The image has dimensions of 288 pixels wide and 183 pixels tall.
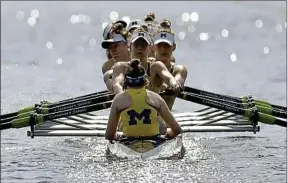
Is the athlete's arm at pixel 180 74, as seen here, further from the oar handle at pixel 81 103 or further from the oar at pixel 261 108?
the oar handle at pixel 81 103

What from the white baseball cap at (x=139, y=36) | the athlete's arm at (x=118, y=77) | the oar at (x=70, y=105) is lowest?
the oar at (x=70, y=105)

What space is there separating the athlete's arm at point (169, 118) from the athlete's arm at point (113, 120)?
0.63 metres

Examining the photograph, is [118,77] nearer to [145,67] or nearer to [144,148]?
[145,67]

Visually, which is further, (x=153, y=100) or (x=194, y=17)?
(x=194, y=17)

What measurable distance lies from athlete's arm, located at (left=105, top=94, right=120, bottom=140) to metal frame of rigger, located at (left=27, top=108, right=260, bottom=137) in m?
1.64

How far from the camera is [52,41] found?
129 ft

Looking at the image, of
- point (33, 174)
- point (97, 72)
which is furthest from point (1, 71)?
point (33, 174)

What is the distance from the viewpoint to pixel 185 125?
17.5m

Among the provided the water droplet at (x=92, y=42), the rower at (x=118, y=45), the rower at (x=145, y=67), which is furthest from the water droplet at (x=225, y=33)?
the rower at (x=145, y=67)

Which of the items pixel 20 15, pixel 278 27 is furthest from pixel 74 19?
pixel 278 27

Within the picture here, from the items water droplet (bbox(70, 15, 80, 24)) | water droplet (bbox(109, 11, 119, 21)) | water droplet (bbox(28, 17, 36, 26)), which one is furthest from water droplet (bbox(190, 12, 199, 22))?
water droplet (bbox(28, 17, 36, 26))

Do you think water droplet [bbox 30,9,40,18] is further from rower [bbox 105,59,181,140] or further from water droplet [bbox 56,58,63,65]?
rower [bbox 105,59,181,140]

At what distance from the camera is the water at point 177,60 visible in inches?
575

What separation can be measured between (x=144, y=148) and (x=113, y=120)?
0.63 m
